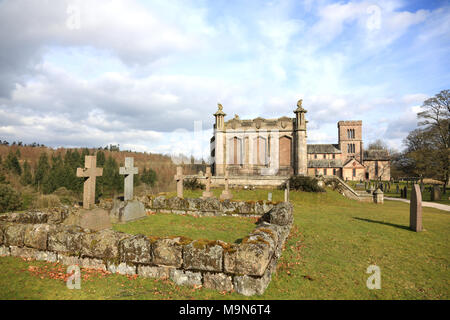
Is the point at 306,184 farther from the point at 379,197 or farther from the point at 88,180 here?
the point at 88,180

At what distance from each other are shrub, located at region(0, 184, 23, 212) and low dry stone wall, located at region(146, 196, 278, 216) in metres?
19.9

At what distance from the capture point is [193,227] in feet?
32.2

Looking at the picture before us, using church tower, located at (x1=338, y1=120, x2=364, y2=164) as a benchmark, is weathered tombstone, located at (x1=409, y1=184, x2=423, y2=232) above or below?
below

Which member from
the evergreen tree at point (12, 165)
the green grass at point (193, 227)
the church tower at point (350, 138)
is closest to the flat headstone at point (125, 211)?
the green grass at point (193, 227)

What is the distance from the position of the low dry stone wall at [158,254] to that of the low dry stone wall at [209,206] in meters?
5.95

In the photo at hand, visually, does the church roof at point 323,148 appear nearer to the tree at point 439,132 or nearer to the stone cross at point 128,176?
the tree at point 439,132

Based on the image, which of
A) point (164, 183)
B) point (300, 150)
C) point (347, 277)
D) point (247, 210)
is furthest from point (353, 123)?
point (347, 277)

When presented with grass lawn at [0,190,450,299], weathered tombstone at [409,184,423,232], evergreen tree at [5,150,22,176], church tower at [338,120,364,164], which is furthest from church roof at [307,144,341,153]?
evergreen tree at [5,150,22,176]

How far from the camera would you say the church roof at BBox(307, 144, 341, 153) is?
80188mm

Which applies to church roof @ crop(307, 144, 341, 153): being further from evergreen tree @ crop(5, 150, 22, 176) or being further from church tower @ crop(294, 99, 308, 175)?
evergreen tree @ crop(5, 150, 22, 176)

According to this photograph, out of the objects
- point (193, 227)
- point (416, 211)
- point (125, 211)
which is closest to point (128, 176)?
point (125, 211)

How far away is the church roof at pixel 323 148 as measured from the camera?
263 ft

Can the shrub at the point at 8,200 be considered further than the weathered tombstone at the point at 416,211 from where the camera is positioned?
Yes
